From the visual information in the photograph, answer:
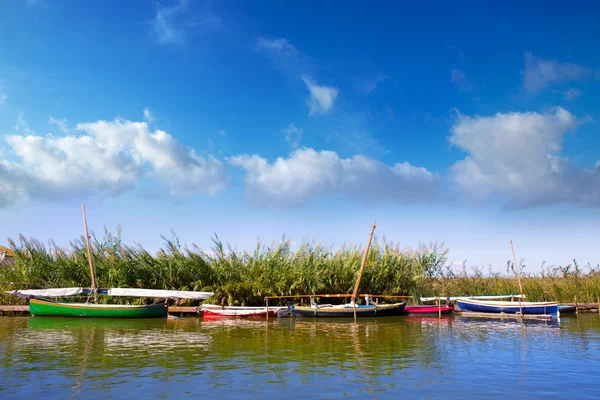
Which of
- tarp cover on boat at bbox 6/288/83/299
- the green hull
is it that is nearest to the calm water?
the green hull

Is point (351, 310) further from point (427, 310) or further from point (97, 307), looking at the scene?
point (97, 307)

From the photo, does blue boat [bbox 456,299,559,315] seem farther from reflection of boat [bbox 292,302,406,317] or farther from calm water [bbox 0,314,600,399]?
reflection of boat [bbox 292,302,406,317]

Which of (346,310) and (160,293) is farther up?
(160,293)

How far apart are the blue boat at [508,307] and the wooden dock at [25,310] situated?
19464 millimetres

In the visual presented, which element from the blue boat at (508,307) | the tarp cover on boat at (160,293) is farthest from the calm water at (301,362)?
the tarp cover on boat at (160,293)

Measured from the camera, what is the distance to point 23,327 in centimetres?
2564

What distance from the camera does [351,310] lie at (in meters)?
30.5

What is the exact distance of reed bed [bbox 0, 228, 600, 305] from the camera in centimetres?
3500

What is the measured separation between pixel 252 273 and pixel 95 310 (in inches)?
Result: 431

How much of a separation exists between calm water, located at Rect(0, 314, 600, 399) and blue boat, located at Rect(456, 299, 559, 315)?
12.3 feet

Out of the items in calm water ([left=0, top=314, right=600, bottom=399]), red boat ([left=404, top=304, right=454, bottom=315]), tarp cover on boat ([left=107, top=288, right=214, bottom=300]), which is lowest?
calm water ([left=0, top=314, right=600, bottom=399])

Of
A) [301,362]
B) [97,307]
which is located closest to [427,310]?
[301,362]

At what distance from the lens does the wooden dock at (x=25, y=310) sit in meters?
33.2

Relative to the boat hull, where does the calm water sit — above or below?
below
